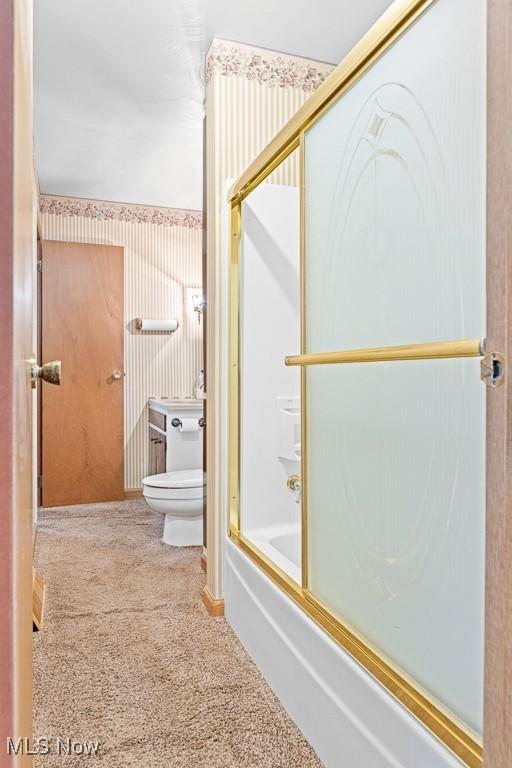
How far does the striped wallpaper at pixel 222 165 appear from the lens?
238 centimetres

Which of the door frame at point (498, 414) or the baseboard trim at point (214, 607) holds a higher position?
the door frame at point (498, 414)

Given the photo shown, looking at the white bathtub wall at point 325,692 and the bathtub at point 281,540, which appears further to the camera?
the bathtub at point 281,540

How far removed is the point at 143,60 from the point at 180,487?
2.21m

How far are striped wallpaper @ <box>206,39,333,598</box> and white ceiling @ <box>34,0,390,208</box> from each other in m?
0.13

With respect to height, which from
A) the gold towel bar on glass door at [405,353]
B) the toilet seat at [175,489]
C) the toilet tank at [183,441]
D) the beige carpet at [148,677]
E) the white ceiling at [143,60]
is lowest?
the beige carpet at [148,677]

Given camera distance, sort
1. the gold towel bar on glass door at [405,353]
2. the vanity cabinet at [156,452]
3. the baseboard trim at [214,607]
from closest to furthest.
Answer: the gold towel bar on glass door at [405,353]
the baseboard trim at [214,607]
the vanity cabinet at [156,452]

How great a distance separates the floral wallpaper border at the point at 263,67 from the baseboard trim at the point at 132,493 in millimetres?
3173

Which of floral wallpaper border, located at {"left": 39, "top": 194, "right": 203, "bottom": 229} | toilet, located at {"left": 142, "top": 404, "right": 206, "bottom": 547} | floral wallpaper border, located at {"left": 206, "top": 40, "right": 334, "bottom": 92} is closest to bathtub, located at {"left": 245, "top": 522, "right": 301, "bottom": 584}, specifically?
toilet, located at {"left": 142, "top": 404, "right": 206, "bottom": 547}

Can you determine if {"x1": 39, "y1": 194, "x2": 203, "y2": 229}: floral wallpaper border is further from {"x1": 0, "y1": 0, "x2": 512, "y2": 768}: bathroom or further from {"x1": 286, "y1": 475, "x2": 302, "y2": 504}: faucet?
{"x1": 286, "y1": 475, "x2": 302, "y2": 504}: faucet

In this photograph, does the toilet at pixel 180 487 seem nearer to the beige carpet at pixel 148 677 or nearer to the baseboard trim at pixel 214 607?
the beige carpet at pixel 148 677

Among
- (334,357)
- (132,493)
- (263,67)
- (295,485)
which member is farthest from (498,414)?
(132,493)

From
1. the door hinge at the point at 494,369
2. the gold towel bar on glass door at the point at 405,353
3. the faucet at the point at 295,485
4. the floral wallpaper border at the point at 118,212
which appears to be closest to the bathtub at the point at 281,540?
the faucet at the point at 295,485

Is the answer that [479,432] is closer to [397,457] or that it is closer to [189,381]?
[397,457]

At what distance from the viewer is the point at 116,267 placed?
4484 mm
